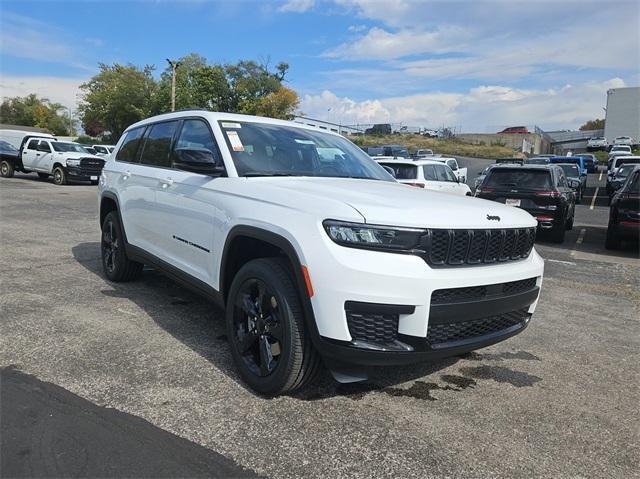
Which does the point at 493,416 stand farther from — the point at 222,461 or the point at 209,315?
the point at 209,315

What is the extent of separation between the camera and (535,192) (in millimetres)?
10359

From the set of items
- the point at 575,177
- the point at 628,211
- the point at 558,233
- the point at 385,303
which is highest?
the point at 575,177

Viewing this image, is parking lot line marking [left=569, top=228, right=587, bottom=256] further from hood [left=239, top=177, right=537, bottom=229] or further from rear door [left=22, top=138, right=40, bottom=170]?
rear door [left=22, top=138, right=40, bottom=170]

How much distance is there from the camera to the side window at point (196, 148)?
367 centimetres

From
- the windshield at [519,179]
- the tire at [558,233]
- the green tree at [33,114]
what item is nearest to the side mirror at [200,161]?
the windshield at [519,179]

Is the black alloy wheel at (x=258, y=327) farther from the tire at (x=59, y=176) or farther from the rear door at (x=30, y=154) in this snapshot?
the rear door at (x=30, y=154)

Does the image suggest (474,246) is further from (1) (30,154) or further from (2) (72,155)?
(1) (30,154)

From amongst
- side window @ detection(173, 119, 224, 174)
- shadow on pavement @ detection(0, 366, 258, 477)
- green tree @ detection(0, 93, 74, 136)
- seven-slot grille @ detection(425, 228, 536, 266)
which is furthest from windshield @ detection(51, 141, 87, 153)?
green tree @ detection(0, 93, 74, 136)

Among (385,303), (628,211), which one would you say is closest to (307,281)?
(385,303)

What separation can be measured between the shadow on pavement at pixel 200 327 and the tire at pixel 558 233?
295 inches

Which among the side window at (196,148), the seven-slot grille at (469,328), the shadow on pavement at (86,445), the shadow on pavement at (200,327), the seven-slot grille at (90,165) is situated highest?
the side window at (196,148)

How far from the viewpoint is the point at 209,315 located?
4809 millimetres

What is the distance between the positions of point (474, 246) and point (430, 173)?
34.4 feet

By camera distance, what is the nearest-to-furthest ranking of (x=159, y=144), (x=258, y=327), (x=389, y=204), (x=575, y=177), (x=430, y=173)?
(x=389, y=204)
(x=258, y=327)
(x=159, y=144)
(x=430, y=173)
(x=575, y=177)
